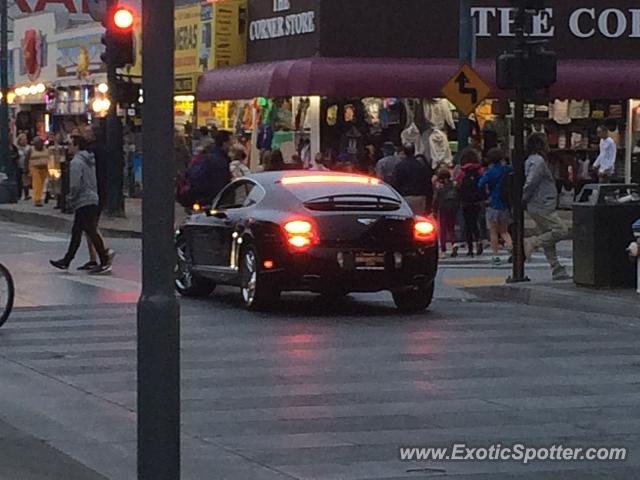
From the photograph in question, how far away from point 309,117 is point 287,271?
16685mm

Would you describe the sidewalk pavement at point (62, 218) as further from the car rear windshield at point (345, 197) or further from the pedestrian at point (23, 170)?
the car rear windshield at point (345, 197)

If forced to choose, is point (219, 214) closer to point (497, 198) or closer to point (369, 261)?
point (369, 261)

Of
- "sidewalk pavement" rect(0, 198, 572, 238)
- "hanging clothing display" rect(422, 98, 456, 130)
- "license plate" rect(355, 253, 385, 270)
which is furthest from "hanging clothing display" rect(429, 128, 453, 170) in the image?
"license plate" rect(355, 253, 385, 270)

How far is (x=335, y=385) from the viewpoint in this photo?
11664mm

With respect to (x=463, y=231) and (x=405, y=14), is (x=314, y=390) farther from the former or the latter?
(x=405, y=14)

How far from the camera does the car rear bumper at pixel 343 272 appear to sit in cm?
1598

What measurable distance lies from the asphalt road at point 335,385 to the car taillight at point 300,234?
797mm

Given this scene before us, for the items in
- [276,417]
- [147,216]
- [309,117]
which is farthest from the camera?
[309,117]

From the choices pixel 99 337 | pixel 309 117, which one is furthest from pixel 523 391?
pixel 309 117

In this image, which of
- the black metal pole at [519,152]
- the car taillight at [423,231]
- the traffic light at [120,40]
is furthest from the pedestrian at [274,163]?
the car taillight at [423,231]

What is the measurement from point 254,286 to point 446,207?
9.49 m

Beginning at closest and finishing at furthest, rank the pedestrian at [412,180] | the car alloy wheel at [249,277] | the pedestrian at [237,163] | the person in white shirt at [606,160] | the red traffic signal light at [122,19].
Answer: the car alloy wheel at [249,277]
the red traffic signal light at [122,19]
the pedestrian at [412,180]
the pedestrian at [237,163]
the person in white shirt at [606,160]

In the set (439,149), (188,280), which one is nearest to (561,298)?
(188,280)

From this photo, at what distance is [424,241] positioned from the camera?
16484mm
